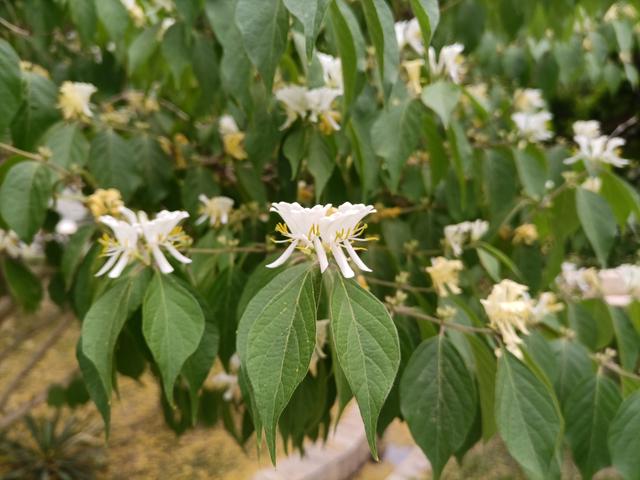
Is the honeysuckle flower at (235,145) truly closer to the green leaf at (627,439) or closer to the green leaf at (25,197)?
the green leaf at (25,197)

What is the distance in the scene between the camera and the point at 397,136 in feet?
3.85

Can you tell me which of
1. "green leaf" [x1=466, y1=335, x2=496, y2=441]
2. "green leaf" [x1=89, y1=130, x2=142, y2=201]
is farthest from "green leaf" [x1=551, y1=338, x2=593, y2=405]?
"green leaf" [x1=89, y1=130, x2=142, y2=201]

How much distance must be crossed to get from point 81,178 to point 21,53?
633mm

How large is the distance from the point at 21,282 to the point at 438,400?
1.14 metres

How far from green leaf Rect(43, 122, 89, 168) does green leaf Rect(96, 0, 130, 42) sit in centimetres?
25

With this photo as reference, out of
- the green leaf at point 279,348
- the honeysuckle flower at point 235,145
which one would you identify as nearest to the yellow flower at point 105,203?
the honeysuckle flower at point 235,145

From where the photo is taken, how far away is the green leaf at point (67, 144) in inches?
51.1

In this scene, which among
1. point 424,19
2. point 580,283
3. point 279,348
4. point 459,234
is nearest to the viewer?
point 279,348

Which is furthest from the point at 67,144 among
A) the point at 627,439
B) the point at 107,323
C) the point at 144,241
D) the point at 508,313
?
the point at 627,439

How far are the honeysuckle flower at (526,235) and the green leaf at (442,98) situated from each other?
0.59m

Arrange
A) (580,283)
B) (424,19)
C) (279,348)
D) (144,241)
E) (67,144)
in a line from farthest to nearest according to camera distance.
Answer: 1. (580,283)
2. (67,144)
3. (144,241)
4. (424,19)
5. (279,348)

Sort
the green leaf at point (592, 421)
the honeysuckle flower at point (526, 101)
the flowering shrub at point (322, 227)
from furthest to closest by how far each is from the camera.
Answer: the honeysuckle flower at point (526, 101)
the green leaf at point (592, 421)
the flowering shrub at point (322, 227)

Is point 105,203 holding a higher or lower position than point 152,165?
lower

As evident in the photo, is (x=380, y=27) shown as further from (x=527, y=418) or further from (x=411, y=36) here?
(x=411, y=36)
